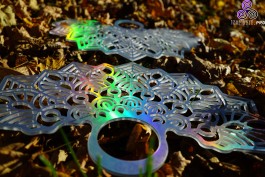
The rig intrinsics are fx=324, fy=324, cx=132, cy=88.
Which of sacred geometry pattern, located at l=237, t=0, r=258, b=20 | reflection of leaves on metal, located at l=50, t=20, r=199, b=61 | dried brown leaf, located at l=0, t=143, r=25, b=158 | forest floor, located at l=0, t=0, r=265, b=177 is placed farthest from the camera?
sacred geometry pattern, located at l=237, t=0, r=258, b=20

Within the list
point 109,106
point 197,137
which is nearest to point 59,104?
point 109,106

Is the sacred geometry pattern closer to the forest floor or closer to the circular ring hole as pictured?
the forest floor

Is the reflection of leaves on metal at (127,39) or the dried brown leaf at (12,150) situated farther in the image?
the reflection of leaves on metal at (127,39)

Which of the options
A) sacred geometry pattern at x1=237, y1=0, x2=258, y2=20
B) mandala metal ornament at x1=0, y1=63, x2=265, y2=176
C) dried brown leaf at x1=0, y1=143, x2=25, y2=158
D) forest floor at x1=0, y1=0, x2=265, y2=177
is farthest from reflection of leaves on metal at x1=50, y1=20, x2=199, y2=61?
dried brown leaf at x1=0, y1=143, x2=25, y2=158

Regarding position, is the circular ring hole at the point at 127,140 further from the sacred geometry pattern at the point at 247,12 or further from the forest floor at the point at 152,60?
the sacred geometry pattern at the point at 247,12

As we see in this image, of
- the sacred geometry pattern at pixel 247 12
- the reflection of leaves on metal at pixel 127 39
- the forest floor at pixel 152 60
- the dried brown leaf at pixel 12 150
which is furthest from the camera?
the sacred geometry pattern at pixel 247 12

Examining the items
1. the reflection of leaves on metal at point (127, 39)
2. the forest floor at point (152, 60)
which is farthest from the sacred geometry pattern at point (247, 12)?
the reflection of leaves on metal at point (127, 39)

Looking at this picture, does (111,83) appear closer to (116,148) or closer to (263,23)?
(116,148)

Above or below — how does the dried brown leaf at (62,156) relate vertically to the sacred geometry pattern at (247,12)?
below
